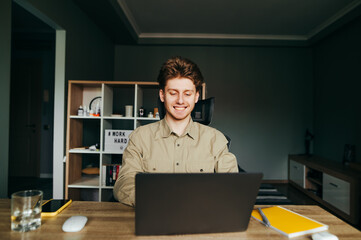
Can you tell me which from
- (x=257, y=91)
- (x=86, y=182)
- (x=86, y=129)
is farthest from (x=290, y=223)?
(x=257, y=91)

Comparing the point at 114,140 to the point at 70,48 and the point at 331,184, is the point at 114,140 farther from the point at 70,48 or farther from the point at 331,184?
the point at 331,184

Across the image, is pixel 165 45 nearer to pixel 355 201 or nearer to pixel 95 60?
pixel 95 60

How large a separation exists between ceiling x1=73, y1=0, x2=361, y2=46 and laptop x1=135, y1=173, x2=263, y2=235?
9.68ft

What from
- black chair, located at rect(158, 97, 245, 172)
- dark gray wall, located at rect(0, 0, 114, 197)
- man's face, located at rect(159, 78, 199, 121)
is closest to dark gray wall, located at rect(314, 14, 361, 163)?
black chair, located at rect(158, 97, 245, 172)

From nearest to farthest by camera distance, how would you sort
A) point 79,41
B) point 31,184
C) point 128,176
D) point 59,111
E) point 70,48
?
point 128,176, point 59,111, point 70,48, point 79,41, point 31,184

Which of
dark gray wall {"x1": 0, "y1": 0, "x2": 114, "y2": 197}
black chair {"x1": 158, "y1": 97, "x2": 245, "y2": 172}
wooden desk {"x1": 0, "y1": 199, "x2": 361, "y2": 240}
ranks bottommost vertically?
wooden desk {"x1": 0, "y1": 199, "x2": 361, "y2": 240}

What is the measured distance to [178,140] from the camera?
1403mm

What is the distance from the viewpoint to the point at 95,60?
149 inches

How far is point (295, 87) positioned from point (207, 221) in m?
4.65

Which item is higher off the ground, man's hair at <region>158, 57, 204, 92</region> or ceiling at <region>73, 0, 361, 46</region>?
ceiling at <region>73, 0, 361, 46</region>

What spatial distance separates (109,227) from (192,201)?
0.37 m

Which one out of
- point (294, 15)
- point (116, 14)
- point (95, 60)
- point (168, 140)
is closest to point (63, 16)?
point (116, 14)

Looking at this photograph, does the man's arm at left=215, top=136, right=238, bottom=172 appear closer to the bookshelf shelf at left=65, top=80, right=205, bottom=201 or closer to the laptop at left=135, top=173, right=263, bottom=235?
the laptop at left=135, top=173, right=263, bottom=235

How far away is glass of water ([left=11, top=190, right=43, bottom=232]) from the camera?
0.83 meters
